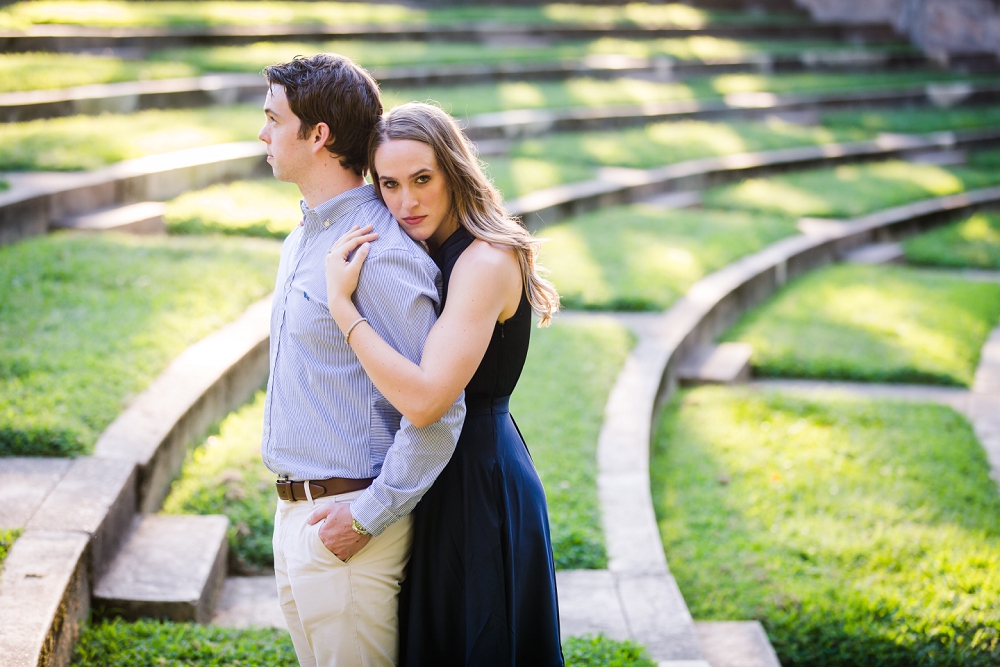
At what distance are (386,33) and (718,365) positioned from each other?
28.4ft

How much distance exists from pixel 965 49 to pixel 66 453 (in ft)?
63.8

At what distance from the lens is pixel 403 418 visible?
205 cm

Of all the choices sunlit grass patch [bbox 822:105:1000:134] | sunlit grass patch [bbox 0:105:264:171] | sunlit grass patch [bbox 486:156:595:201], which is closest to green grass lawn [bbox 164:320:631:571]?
sunlit grass patch [bbox 486:156:595:201]

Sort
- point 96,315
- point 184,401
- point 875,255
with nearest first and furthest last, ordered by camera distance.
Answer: point 184,401 → point 96,315 → point 875,255

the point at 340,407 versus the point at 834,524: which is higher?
the point at 340,407

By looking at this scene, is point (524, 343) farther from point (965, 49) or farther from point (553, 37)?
point (965, 49)

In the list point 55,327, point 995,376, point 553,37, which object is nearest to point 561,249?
point 995,376

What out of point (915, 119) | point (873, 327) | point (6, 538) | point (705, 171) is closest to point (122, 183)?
point (6, 538)

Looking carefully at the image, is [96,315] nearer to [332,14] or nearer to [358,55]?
[358,55]

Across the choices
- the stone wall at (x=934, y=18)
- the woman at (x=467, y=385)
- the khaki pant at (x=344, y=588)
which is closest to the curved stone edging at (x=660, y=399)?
the woman at (x=467, y=385)

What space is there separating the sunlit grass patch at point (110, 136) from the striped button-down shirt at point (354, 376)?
488 cm

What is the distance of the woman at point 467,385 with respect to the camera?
2000 millimetres

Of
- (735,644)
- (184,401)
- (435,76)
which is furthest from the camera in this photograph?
(435,76)

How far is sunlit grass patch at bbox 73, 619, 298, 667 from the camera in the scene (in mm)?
2783
